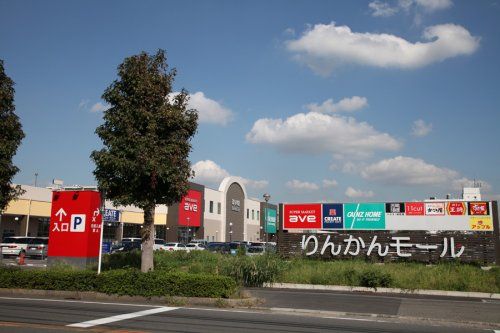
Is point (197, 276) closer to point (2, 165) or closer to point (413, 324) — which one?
point (413, 324)

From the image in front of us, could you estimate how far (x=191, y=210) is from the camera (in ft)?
218

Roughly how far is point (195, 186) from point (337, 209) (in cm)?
4031

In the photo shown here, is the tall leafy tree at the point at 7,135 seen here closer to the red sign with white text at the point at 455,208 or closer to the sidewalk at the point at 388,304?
the sidewalk at the point at 388,304

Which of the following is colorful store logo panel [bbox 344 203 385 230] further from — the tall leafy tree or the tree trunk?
the tall leafy tree

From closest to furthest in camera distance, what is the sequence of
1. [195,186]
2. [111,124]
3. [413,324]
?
1. [413,324]
2. [111,124]
3. [195,186]

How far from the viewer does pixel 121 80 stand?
16.3 meters

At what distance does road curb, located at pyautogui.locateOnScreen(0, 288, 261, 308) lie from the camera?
13758 mm

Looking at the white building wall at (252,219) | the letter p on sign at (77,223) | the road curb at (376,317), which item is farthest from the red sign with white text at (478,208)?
the white building wall at (252,219)

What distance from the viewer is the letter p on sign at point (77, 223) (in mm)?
22766

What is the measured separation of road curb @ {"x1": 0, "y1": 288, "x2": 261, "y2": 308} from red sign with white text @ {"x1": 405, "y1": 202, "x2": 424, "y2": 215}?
15481 millimetres

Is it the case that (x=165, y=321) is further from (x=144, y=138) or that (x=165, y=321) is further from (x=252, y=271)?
(x=252, y=271)

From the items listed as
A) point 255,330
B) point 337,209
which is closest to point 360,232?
point 337,209

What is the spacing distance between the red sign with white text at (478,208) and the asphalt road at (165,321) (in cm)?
1678

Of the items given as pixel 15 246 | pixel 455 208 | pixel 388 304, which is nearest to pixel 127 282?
pixel 388 304
